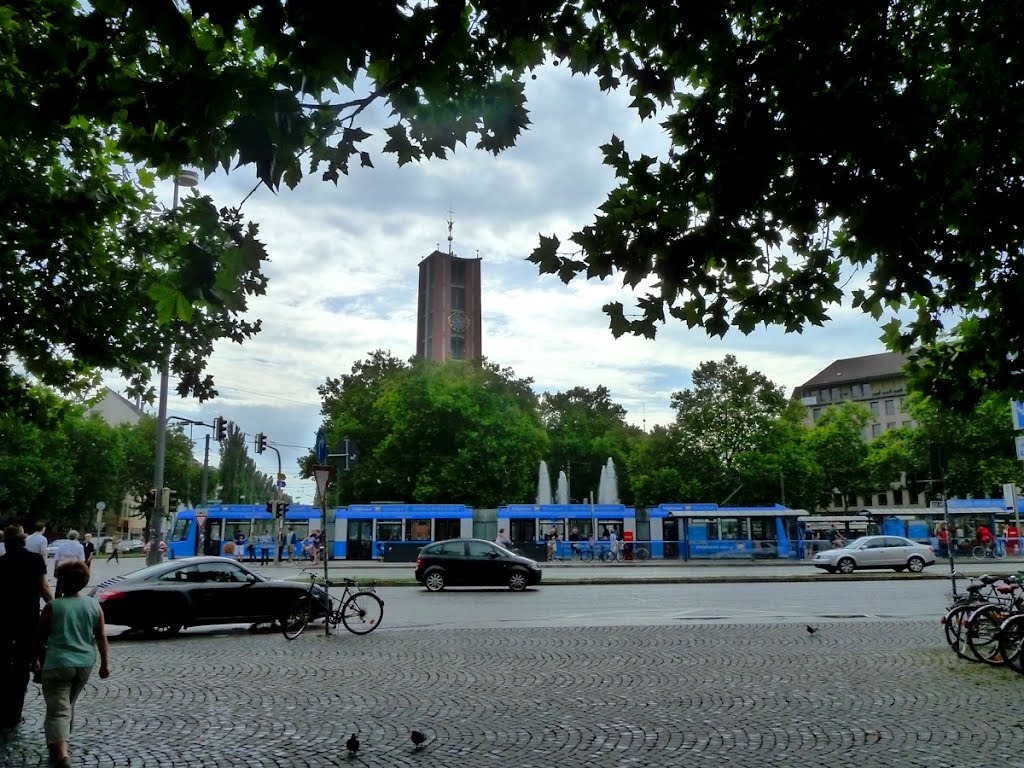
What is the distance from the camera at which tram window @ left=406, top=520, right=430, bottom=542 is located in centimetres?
4041

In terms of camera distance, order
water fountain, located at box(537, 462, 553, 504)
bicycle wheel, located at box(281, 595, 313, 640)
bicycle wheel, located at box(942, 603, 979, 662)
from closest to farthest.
→ 1. bicycle wheel, located at box(942, 603, 979, 662)
2. bicycle wheel, located at box(281, 595, 313, 640)
3. water fountain, located at box(537, 462, 553, 504)

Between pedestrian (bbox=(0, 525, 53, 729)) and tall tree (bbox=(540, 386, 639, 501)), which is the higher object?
tall tree (bbox=(540, 386, 639, 501))

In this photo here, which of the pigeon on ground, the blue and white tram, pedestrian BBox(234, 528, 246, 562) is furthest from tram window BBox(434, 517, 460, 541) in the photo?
the pigeon on ground

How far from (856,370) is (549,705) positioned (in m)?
110

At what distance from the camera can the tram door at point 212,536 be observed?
40.3 meters

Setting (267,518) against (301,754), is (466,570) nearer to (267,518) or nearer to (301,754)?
(301,754)

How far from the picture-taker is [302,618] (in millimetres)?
13234

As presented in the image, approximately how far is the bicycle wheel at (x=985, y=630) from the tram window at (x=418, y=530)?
31.7 meters

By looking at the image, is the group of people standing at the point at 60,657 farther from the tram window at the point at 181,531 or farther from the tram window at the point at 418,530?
the tram window at the point at 181,531

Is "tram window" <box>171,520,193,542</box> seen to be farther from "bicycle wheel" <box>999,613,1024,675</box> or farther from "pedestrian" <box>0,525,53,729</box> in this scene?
"bicycle wheel" <box>999,613,1024,675</box>

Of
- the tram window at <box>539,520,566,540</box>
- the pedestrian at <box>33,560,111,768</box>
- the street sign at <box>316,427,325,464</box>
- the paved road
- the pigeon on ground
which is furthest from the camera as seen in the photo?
the tram window at <box>539,520,566,540</box>

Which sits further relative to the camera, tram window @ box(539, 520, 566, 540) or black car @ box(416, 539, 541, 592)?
tram window @ box(539, 520, 566, 540)

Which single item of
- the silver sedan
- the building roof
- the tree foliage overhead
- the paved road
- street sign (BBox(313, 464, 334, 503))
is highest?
the building roof

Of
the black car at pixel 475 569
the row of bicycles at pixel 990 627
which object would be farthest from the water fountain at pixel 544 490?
the row of bicycles at pixel 990 627
